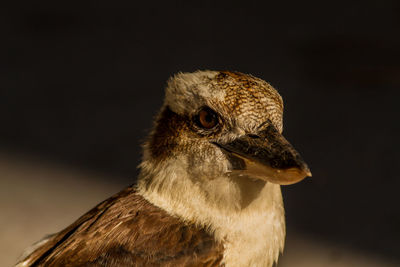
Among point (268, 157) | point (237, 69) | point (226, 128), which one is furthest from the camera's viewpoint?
point (237, 69)

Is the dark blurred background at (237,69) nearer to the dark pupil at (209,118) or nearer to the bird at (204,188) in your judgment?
the bird at (204,188)

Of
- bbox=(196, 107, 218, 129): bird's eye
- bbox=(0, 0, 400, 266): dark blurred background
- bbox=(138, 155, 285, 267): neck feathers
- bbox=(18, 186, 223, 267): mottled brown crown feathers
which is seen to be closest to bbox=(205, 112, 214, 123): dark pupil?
bbox=(196, 107, 218, 129): bird's eye

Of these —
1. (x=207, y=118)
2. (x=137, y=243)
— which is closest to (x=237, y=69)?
(x=207, y=118)

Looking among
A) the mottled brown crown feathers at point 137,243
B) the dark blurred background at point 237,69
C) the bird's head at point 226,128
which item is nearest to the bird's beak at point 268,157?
the bird's head at point 226,128

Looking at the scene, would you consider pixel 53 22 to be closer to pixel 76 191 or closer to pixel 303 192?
pixel 76 191

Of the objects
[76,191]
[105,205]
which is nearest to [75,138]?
[76,191]

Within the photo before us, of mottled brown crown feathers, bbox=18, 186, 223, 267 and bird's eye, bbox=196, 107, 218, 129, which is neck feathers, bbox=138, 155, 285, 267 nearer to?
mottled brown crown feathers, bbox=18, 186, 223, 267

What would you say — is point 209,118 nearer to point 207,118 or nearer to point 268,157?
point 207,118
